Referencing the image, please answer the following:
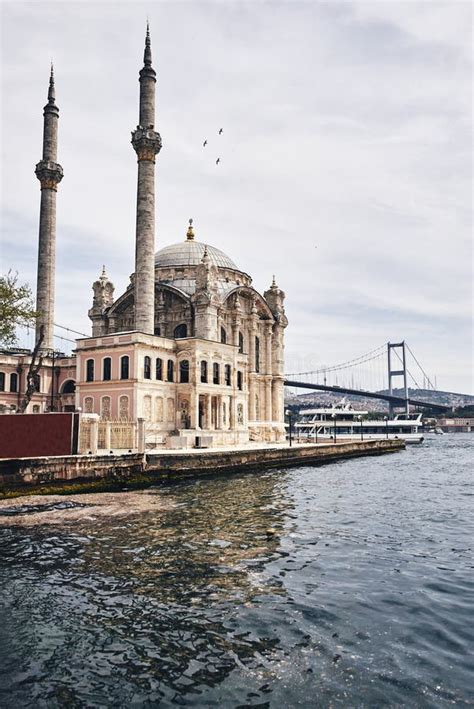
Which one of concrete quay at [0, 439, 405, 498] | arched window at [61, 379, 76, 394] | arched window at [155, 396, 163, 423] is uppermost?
arched window at [61, 379, 76, 394]

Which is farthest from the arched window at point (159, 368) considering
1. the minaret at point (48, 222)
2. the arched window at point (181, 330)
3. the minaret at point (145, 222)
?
the minaret at point (48, 222)

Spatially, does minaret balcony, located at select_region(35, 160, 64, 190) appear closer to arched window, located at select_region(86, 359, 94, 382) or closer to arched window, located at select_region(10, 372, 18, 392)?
arched window, located at select_region(10, 372, 18, 392)

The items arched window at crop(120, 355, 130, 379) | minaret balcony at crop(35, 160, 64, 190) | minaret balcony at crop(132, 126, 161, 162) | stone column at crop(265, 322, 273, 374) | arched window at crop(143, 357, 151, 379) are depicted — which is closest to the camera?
arched window at crop(120, 355, 130, 379)

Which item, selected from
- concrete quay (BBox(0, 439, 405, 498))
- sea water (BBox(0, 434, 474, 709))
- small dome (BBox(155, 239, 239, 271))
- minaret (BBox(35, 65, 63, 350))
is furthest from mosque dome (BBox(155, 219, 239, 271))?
sea water (BBox(0, 434, 474, 709))

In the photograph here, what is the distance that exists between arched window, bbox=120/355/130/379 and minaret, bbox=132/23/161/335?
3896 millimetres

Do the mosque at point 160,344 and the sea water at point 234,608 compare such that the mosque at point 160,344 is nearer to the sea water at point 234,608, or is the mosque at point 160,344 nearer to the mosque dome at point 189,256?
the mosque dome at point 189,256

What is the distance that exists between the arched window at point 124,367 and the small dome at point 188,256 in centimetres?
2141

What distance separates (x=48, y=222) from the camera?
50.7 m

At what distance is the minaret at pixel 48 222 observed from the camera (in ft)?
164

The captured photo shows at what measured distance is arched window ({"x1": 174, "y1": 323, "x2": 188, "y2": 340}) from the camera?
52009 mm

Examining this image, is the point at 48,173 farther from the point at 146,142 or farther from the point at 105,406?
the point at 105,406

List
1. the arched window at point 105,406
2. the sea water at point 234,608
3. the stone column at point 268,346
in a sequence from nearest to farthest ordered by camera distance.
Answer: the sea water at point 234,608, the arched window at point 105,406, the stone column at point 268,346

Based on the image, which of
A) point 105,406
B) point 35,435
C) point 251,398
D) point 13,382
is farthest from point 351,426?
point 35,435

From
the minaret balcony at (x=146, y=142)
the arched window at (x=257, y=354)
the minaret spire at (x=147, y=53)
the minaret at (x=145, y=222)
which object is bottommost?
the arched window at (x=257, y=354)
